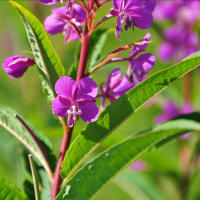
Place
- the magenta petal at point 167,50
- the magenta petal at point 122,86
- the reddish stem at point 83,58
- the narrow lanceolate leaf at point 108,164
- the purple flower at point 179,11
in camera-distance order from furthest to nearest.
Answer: the magenta petal at point 167,50 < the purple flower at point 179,11 < the magenta petal at point 122,86 < the reddish stem at point 83,58 < the narrow lanceolate leaf at point 108,164

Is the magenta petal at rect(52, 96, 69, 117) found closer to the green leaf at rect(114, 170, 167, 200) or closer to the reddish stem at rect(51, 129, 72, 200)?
the reddish stem at rect(51, 129, 72, 200)

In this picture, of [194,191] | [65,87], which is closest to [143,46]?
[65,87]

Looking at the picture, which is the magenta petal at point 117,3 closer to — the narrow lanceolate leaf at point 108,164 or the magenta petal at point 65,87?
the magenta petal at point 65,87

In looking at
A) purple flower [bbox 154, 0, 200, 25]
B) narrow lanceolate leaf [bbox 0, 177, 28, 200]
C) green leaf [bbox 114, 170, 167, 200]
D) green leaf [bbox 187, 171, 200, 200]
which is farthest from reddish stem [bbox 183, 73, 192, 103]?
narrow lanceolate leaf [bbox 0, 177, 28, 200]

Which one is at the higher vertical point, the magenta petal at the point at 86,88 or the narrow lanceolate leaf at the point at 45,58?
the narrow lanceolate leaf at the point at 45,58

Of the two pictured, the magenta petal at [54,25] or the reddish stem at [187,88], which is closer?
the magenta petal at [54,25]

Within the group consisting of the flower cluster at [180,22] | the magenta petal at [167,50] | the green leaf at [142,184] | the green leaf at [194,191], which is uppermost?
the flower cluster at [180,22]

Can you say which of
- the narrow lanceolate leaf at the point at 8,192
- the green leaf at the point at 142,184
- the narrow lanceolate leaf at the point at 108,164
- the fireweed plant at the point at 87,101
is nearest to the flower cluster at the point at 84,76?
the fireweed plant at the point at 87,101
